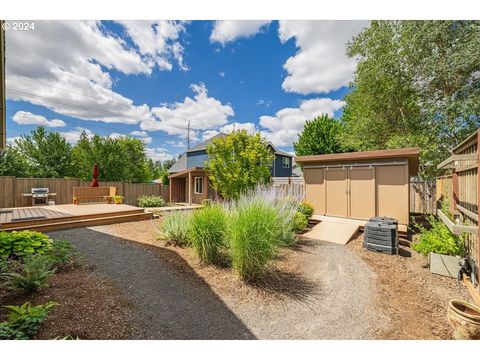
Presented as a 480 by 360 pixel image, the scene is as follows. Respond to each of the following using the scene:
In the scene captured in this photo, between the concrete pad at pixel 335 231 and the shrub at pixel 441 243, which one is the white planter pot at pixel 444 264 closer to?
the shrub at pixel 441 243

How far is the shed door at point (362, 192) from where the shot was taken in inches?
245

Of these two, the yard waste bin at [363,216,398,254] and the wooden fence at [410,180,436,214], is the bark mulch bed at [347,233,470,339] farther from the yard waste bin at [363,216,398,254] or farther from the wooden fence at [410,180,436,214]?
the wooden fence at [410,180,436,214]

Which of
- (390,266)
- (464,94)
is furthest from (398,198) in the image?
(464,94)

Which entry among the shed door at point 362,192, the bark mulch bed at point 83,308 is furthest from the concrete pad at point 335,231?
the bark mulch bed at point 83,308

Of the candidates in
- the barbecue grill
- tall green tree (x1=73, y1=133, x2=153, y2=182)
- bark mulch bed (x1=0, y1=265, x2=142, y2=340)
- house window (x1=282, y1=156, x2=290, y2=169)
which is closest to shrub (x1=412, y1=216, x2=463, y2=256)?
bark mulch bed (x1=0, y1=265, x2=142, y2=340)

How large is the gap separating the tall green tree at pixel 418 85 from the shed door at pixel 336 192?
16.4 feet

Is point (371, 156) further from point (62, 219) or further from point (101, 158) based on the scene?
point (101, 158)

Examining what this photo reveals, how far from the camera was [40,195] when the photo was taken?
32.2 ft

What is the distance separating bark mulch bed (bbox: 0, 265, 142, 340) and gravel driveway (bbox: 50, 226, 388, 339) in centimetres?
17

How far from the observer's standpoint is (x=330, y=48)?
4.04 meters

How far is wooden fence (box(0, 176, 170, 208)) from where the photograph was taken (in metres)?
9.47

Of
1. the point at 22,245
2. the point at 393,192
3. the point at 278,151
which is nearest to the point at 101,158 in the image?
the point at 278,151
